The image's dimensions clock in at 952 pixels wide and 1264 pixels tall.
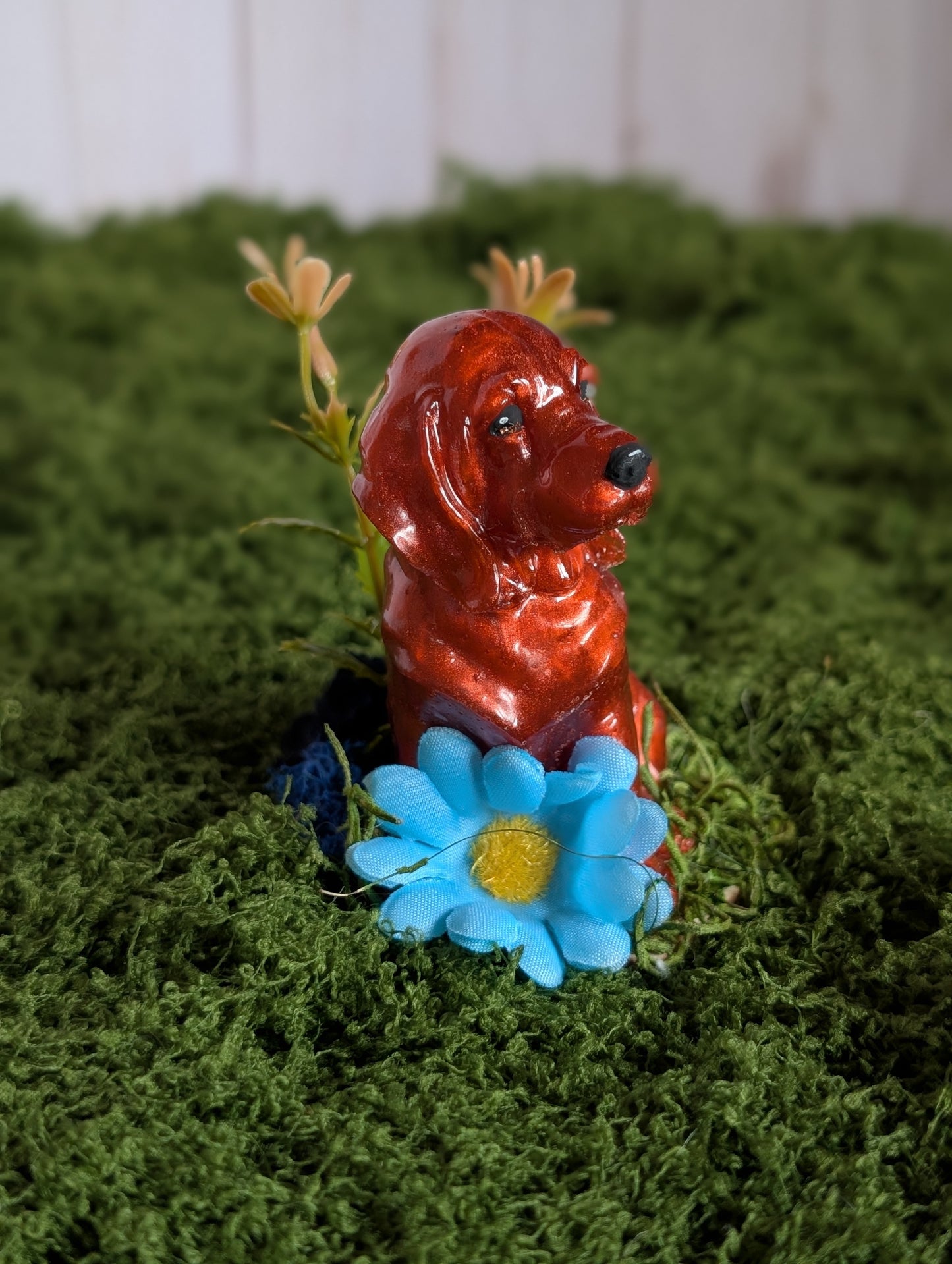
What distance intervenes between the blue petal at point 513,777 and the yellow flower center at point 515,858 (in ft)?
0.07

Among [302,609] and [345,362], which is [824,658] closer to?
[302,609]

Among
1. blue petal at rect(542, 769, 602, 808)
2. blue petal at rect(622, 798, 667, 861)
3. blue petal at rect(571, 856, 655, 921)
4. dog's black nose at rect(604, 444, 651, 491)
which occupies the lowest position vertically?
blue petal at rect(571, 856, 655, 921)

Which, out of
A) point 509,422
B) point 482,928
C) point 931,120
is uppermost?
point 509,422

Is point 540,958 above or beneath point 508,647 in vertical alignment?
beneath

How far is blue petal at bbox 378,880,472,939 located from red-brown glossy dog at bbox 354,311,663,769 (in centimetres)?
Answer: 8

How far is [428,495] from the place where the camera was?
24.8 inches

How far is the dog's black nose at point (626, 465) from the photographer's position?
0.60 metres

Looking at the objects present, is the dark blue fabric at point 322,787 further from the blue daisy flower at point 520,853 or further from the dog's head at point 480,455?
the dog's head at point 480,455

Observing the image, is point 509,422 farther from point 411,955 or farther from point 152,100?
point 152,100

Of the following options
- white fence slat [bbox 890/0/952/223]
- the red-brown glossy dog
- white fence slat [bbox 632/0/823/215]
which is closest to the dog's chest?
the red-brown glossy dog

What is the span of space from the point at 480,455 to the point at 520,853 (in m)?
0.20

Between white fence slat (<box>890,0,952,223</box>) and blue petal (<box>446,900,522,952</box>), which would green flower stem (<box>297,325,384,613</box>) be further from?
white fence slat (<box>890,0,952,223</box>)

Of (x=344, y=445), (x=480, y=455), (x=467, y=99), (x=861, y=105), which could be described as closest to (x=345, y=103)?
(x=467, y=99)

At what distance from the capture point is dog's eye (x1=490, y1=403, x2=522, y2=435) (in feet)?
2.05
